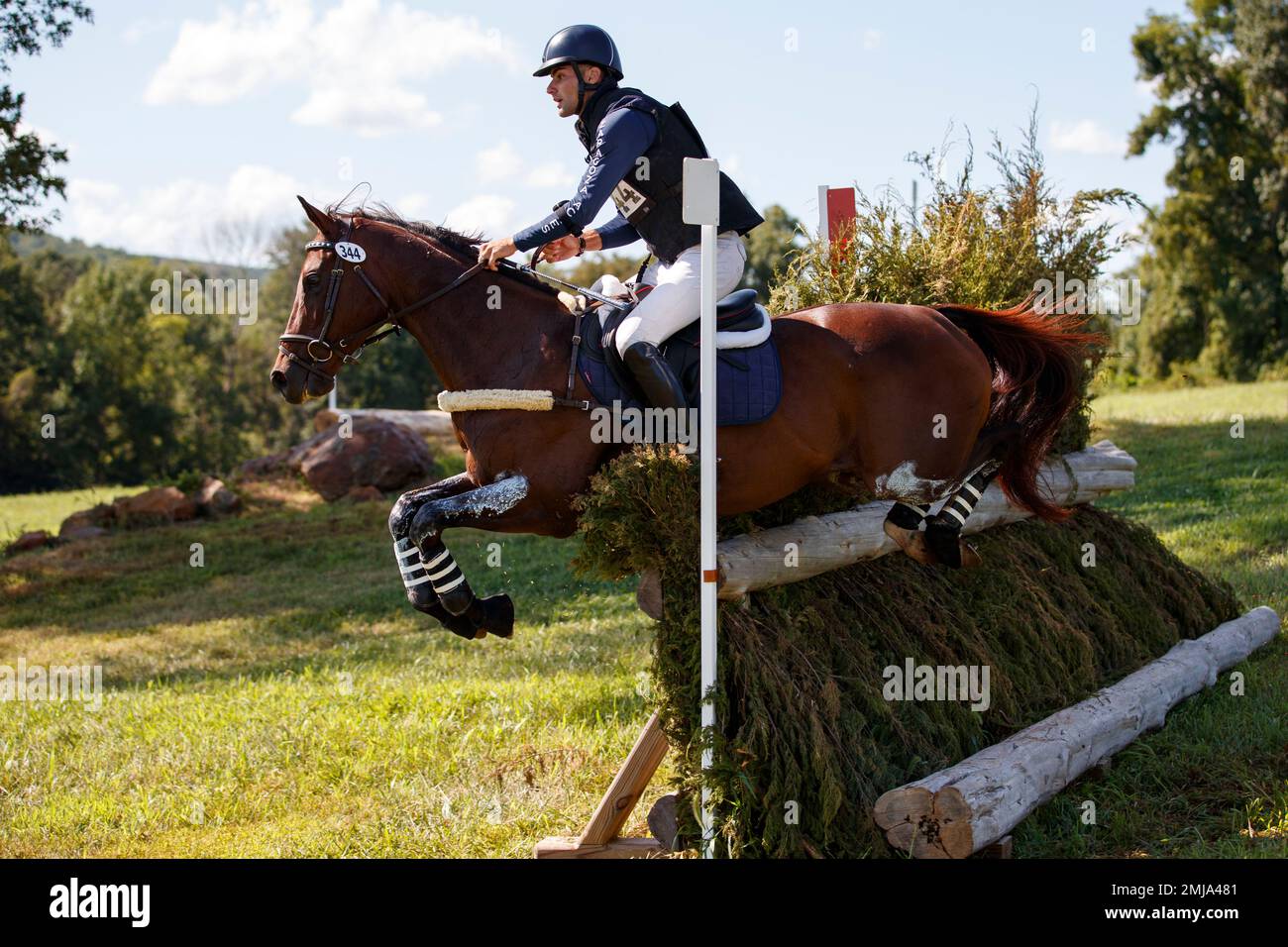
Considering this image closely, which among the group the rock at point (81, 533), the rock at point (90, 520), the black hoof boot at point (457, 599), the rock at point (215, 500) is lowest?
the rock at point (81, 533)

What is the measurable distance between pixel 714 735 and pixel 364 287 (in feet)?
7.42

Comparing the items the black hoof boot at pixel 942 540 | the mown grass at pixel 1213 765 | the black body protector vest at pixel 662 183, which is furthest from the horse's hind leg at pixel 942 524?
the black body protector vest at pixel 662 183

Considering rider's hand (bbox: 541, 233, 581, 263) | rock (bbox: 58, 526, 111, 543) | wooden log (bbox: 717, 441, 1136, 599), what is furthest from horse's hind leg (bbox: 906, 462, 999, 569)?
rock (bbox: 58, 526, 111, 543)

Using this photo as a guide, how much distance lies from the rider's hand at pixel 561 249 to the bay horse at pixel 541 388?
139mm

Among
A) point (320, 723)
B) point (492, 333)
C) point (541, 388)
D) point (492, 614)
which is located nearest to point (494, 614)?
point (492, 614)

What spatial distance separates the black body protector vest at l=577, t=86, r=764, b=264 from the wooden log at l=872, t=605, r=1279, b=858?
2.31 meters

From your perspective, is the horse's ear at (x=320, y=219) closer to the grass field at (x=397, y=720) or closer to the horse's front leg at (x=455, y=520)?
the horse's front leg at (x=455, y=520)

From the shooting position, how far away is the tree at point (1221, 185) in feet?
102

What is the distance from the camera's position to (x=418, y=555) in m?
4.38

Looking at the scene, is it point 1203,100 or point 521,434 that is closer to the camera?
point 521,434

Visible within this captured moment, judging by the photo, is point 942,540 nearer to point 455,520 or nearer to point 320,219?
point 455,520

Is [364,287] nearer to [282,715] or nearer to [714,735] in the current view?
[714,735]

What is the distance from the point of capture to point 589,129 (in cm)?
455
